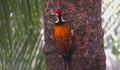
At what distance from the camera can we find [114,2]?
2.32 metres

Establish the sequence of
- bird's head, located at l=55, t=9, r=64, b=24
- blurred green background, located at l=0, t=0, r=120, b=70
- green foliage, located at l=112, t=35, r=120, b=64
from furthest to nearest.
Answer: green foliage, located at l=112, t=35, r=120, b=64 → blurred green background, located at l=0, t=0, r=120, b=70 → bird's head, located at l=55, t=9, r=64, b=24

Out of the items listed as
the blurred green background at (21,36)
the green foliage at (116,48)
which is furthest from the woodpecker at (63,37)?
the green foliage at (116,48)

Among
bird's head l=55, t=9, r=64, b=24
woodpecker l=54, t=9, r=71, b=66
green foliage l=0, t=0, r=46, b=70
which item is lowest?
green foliage l=0, t=0, r=46, b=70

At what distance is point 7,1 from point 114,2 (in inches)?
26.1

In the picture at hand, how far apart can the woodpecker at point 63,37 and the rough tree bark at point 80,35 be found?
18 mm

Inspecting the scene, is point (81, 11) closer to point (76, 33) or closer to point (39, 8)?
point (76, 33)

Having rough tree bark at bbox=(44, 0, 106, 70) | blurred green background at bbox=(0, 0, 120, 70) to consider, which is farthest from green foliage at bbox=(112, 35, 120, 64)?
rough tree bark at bbox=(44, 0, 106, 70)

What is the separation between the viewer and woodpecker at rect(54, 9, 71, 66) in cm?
145

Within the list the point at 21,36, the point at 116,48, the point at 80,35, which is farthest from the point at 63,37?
the point at 116,48

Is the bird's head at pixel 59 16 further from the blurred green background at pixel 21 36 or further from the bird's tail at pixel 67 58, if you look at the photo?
the blurred green background at pixel 21 36

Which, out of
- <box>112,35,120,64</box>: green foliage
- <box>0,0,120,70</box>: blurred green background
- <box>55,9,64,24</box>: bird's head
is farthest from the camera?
<box>112,35,120,64</box>: green foliage

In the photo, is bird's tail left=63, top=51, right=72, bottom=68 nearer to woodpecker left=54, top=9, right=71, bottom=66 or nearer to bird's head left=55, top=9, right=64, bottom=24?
woodpecker left=54, top=9, right=71, bottom=66

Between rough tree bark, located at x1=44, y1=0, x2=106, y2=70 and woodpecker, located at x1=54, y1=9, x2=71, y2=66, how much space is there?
0.02m

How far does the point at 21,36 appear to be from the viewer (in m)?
2.16
